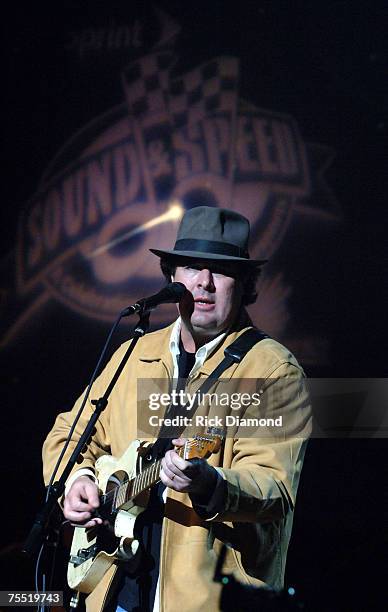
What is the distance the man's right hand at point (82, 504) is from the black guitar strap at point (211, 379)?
0.29m

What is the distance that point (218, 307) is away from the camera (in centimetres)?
296

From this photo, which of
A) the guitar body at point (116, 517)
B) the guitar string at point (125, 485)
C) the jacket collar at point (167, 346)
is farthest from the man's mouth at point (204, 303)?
the guitar string at point (125, 485)

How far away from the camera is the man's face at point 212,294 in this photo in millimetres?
2959

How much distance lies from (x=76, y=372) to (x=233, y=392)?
2114 millimetres

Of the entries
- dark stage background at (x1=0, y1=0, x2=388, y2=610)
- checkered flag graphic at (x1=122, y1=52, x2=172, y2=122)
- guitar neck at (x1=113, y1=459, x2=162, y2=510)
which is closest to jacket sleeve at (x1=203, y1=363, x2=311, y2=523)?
guitar neck at (x1=113, y1=459, x2=162, y2=510)

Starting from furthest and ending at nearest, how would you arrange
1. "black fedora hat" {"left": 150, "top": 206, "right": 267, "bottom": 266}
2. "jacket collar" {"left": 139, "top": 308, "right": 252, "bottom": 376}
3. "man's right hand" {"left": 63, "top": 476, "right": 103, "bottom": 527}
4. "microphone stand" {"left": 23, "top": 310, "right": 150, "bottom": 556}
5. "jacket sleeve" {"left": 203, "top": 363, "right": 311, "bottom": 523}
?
"black fedora hat" {"left": 150, "top": 206, "right": 267, "bottom": 266}
"jacket collar" {"left": 139, "top": 308, "right": 252, "bottom": 376}
"man's right hand" {"left": 63, "top": 476, "right": 103, "bottom": 527}
"microphone stand" {"left": 23, "top": 310, "right": 150, "bottom": 556}
"jacket sleeve" {"left": 203, "top": 363, "right": 311, "bottom": 523}

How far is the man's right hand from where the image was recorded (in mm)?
2701

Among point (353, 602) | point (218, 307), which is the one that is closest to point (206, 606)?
point (218, 307)

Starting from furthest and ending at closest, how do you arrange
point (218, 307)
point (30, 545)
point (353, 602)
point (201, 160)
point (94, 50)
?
point (94, 50) → point (201, 160) → point (353, 602) → point (218, 307) → point (30, 545)

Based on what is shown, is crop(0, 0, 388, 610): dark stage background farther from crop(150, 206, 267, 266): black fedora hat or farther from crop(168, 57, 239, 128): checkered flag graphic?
crop(150, 206, 267, 266): black fedora hat

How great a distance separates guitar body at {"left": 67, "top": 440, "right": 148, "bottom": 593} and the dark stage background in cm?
144

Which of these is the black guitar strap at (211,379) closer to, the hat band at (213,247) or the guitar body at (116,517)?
the guitar body at (116,517)

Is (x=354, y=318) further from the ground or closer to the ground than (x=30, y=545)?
further from the ground

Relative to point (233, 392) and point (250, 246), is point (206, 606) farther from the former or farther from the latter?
point (250, 246)
